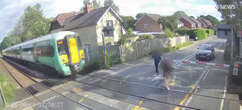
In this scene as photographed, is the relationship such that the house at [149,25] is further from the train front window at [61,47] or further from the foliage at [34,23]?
the train front window at [61,47]

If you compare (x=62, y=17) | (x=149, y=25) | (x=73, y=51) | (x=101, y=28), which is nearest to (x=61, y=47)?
(x=73, y=51)

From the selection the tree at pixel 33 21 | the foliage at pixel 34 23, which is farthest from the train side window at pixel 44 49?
the tree at pixel 33 21

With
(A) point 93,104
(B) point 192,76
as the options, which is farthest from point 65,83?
(B) point 192,76

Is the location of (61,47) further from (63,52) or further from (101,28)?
(101,28)

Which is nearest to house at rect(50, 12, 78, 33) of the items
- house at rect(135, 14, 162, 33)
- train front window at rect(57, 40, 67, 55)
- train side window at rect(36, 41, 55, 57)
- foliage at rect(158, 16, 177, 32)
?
train side window at rect(36, 41, 55, 57)

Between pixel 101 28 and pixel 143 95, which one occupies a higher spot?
pixel 101 28

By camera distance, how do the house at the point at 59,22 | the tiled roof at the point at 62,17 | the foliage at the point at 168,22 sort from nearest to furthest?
the house at the point at 59,22
the tiled roof at the point at 62,17
the foliage at the point at 168,22

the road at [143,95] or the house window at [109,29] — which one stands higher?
the house window at [109,29]

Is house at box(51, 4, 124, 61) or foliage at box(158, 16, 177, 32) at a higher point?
foliage at box(158, 16, 177, 32)

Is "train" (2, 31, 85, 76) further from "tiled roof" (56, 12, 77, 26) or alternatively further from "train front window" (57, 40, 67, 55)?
"tiled roof" (56, 12, 77, 26)

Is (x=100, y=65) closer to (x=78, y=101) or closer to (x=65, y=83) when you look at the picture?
(x=65, y=83)

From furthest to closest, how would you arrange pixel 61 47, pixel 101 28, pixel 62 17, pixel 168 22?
1. pixel 168 22
2. pixel 62 17
3. pixel 101 28
4. pixel 61 47

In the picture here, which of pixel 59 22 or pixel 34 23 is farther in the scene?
pixel 34 23

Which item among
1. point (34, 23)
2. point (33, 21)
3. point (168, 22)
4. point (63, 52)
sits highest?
point (33, 21)
